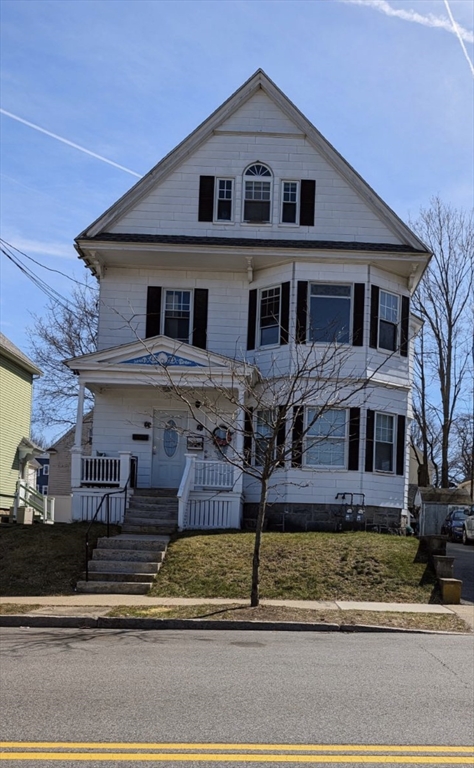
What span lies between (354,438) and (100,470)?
6.19m

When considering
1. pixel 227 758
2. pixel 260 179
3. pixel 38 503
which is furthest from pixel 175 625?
pixel 38 503

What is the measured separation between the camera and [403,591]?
15070 millimetres

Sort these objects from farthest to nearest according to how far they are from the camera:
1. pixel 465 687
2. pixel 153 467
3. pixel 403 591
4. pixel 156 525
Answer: pixel 153 467
pixel 156 525
pixel 403 591
pixel 465 687

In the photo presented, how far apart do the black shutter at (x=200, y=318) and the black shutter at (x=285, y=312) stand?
2.03 m

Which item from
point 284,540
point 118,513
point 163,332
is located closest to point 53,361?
point 163,332

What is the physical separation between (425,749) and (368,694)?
1.80m

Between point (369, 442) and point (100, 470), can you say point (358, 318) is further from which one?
point (100, 470)

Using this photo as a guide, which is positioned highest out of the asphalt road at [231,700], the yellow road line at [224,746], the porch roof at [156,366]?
the porch roof at [156,366]

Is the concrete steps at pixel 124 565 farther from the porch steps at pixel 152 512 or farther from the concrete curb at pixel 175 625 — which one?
the concrete curb at pixel 175 625

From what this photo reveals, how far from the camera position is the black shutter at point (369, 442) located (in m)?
21.2

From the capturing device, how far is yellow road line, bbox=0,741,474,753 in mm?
5812

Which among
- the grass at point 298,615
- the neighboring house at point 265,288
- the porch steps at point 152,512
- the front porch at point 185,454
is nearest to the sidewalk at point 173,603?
the grass at point 298,615

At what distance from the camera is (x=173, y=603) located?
1373cm

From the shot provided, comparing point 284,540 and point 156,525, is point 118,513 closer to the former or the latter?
point 156,525
